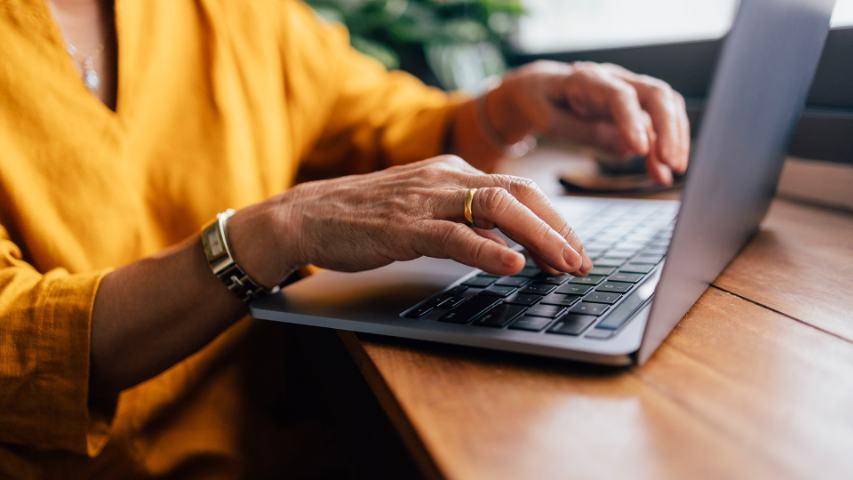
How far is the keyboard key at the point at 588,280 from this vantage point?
41 cm

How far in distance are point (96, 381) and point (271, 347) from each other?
232mm

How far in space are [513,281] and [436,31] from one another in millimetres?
1259

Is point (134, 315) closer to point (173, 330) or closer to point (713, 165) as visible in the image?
point (173, 330)

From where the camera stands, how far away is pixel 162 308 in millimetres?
468

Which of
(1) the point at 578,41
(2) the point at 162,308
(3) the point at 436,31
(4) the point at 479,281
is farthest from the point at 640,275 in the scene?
(3) the point at 436,31

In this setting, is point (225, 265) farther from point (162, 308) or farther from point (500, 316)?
point (500, 316)

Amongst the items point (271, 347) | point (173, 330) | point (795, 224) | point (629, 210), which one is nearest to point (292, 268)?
point (173, 330)

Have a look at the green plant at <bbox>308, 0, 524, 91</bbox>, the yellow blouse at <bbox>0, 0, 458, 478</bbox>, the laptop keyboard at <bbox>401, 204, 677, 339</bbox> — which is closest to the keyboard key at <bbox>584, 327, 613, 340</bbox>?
the laptop keyboard at <bbox>401, 204, 677, 339</bbox>

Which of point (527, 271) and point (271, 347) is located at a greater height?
point (527, 271)

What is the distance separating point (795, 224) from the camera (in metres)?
0.61

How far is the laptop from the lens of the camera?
30cm

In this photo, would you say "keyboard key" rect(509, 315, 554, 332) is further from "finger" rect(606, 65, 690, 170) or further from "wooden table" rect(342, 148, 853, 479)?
"finger" rect(606, 65, 690, 170)

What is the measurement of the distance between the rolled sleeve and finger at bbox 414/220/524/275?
0.25 meters

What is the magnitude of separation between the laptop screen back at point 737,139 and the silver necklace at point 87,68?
577 mm
